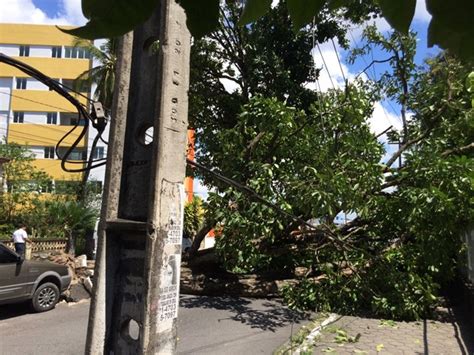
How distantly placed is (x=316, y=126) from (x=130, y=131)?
23.2ft

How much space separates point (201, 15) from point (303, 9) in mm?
241

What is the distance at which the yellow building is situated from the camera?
3828 cm

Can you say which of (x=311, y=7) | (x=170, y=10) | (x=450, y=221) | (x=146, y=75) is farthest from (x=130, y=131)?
(x=450, y=221)

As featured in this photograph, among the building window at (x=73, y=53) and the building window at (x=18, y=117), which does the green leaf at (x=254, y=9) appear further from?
the building window at (x=18, y=117)

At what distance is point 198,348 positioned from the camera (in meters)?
7.67

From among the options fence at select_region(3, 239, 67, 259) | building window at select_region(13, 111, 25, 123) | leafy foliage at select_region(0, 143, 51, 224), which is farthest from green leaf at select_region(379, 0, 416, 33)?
building window at select_region(13, 111, 25, 123)

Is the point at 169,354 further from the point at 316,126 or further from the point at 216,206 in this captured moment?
the point at 316,126

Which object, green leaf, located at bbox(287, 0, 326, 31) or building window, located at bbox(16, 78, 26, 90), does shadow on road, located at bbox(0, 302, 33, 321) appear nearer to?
green leaf, located at bbox(287, 0, 326, 31)

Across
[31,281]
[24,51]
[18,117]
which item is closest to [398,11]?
[31,281]

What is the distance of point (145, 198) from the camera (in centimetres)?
365

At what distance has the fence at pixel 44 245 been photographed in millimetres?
15203

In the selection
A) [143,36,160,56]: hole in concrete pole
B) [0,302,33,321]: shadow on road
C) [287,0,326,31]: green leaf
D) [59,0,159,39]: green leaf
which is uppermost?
[143,36,160,56]: hole in concrete pole

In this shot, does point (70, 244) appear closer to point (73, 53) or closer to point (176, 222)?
point (176, 222)

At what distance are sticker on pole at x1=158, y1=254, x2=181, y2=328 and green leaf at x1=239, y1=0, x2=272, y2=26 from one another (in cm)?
257
